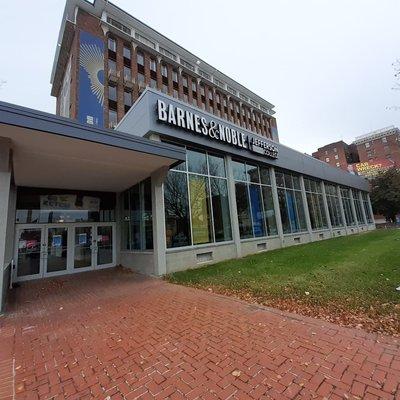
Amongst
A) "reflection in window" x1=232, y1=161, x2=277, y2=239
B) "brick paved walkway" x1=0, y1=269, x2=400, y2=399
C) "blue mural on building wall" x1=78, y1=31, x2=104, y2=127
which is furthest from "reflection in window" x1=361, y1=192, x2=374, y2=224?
"brick paved walkway" x1=0, y1=269, x2=400, y2=399

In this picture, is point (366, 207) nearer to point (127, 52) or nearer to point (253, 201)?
point (253, 201)

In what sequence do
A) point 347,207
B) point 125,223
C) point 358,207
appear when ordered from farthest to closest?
1. point 358,207
2. point 347,207
3. point 125,223

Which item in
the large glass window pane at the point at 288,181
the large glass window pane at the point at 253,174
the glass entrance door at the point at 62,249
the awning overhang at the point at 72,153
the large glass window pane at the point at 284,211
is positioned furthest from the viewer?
the large glass window pane at the point at 288,181

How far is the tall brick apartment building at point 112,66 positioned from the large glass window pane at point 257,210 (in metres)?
20.4

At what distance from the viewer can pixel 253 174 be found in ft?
50.7

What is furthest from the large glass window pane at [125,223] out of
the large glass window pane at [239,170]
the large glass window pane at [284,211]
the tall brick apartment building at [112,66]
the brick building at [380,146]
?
the brick building at [380,146]

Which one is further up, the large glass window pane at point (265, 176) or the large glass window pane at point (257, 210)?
the large glass window pane at point (265, 176)

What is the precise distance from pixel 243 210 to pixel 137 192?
18.8 feet

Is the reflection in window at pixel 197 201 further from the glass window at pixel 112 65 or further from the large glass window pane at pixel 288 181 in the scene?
the glass window at pixel 112 65

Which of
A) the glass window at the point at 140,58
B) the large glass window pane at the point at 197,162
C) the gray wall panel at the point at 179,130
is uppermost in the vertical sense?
the glass window at the point at 140,58

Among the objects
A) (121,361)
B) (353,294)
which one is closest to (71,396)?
(121,361)

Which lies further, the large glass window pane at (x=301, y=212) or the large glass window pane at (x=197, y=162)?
the large glass window pane at (x=301, y=212)

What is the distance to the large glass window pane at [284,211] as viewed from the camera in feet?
55.7

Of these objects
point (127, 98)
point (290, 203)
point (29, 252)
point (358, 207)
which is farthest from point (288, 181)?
point (127, 98)
